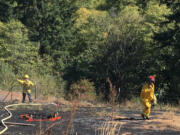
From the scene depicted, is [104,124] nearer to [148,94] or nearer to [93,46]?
[148,94]

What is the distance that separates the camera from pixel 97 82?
100 ft

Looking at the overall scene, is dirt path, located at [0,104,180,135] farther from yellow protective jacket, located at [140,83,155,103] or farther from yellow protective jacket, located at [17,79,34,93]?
yellow protective jacket, located at [17,79,34,93]

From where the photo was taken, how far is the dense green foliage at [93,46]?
27219 mm

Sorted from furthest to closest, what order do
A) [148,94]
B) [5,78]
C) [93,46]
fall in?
[93,46] → [5,78] → [148,94]

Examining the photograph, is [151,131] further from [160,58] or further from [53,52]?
[53,52]

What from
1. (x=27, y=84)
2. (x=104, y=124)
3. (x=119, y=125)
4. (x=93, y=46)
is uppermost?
(x=93, y=46)

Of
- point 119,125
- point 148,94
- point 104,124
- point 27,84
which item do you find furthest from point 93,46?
point 104,124

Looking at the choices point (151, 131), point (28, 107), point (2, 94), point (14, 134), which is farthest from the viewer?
point (2, 94)

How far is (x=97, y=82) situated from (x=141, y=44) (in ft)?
16.2

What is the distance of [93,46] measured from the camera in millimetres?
32156

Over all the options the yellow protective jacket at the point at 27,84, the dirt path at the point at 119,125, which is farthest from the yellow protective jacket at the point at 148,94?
the yellow protective jacket at the point at 27,84

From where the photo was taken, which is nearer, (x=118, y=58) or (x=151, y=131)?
(x=151, y=131)

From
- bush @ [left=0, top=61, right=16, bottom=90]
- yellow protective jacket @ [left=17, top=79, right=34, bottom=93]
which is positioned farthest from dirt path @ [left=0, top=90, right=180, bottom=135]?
bush @ [left=0, top=61, right=16, bottom=90]

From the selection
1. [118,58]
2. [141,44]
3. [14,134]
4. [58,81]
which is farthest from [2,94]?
[14,134]
